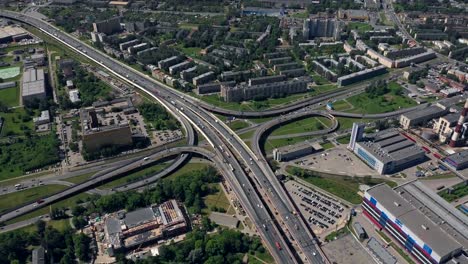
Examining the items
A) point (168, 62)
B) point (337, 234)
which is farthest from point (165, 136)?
point (337, 234)

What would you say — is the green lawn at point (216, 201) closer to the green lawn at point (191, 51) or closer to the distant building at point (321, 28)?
the green lawn at point (191, 51)

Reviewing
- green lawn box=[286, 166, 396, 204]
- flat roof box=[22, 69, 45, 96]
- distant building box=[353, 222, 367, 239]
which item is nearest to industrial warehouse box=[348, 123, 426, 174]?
green lawn box=[286, 166, 396, 204]

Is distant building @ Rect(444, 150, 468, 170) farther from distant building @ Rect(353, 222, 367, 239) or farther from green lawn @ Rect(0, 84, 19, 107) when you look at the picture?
green lawn @ Rect(0, 84, 19, 107)

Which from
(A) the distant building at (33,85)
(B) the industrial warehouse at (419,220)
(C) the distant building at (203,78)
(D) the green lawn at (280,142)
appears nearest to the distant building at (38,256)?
(D) the green lawn at (280,142)

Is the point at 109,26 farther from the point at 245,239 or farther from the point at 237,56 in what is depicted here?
the point at 245,239

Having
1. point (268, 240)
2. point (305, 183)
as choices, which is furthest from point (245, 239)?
point (305, 183)
